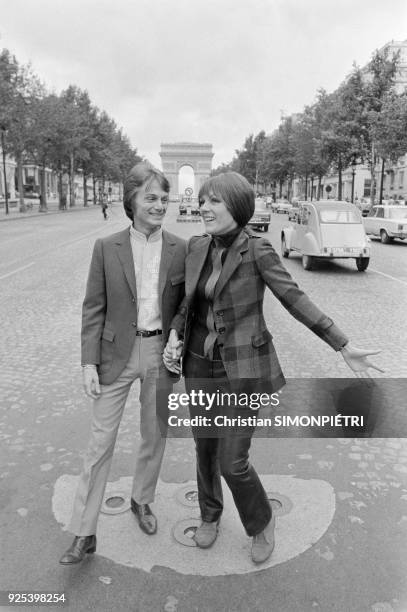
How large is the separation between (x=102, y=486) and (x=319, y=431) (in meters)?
1.13

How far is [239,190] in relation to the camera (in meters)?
2.36

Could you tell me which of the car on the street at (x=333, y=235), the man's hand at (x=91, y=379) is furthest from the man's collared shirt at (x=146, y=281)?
the car on the street at (x=333, y=235)

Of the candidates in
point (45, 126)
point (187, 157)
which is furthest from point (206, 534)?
point (187, 157)

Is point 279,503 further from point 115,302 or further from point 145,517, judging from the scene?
point 115,302

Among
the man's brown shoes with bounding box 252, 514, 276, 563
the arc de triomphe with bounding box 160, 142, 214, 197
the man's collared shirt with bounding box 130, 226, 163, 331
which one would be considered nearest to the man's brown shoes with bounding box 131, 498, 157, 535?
the man's brown shoes with bounding box 252, 514, 276, 563

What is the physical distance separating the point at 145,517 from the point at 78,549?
1.46ft

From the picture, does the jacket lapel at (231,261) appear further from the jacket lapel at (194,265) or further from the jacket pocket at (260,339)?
the jacket pocket at (260,339)

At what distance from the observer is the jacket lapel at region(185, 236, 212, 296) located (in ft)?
8.21

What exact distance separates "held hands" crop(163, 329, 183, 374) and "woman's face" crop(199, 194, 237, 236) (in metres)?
0.54

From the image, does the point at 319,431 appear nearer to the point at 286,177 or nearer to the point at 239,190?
the point at 239,190

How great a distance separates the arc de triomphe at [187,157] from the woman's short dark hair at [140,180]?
4439 inches

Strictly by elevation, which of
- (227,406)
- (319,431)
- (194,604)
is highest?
(227,406)

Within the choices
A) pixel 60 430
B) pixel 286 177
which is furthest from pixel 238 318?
pixel 286 177

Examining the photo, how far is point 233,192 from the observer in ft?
7.72
